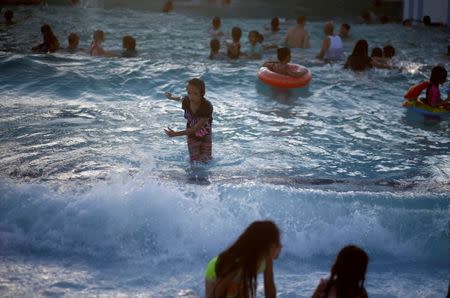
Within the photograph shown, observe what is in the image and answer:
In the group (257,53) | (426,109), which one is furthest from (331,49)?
(426,109)

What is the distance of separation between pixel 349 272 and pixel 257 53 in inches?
409

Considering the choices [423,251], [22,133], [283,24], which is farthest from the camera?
[283,24]

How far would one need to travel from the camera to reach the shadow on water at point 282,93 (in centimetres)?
1037

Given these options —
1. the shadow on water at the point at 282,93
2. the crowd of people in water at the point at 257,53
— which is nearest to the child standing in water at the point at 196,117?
the crowd of people in water at the point at 257,53

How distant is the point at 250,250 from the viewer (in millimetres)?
3070

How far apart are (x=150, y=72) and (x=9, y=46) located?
4.19 metres

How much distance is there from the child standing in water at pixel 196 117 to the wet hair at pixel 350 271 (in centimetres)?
303

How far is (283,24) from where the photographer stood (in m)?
18.2

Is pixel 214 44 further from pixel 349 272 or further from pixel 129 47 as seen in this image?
pixel 349 272

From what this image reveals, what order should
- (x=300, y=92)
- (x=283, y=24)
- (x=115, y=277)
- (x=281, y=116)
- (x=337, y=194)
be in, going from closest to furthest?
(x=115, y=277)
(x=337, y=194)
(x=281, y=116)
(x=300, y=92)
(x=283, y=24)

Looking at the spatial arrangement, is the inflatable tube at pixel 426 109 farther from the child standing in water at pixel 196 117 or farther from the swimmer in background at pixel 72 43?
the swimmer in background at pixel 72 43

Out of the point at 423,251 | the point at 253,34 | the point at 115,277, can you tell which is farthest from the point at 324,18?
the point at 115,277

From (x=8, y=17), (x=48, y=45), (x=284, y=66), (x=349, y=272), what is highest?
(x=8, y=17)

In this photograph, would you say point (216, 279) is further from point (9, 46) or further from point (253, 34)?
point (9, 46)
